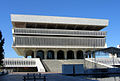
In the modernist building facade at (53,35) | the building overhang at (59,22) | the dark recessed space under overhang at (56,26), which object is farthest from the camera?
the dark recessed space under overhang at (56,26)

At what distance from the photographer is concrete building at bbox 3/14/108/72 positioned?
80.4 metres

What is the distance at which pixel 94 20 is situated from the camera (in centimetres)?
8750

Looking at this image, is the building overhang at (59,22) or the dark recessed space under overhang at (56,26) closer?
the building overhang at (59,22)

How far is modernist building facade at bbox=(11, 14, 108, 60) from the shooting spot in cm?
8031

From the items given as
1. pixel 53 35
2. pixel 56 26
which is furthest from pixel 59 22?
pixel 53 35

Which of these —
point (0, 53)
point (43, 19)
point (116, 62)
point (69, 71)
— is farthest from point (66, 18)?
point (0, 53)

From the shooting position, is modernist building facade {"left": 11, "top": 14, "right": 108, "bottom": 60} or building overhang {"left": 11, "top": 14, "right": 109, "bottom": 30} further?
building overhang {"left": 11, "top": 14, "right": 109, "bottom": 30}

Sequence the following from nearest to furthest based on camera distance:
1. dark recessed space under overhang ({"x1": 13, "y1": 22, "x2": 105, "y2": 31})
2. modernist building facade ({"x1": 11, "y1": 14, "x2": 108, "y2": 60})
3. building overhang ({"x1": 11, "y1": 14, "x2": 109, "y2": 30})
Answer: modernist building facade ({"x1": 11, "y1": 14, "x2": 108, "y2": 60}) → building overhang ({"x1": 11, "y1": 14, "x2": 109, "y2": 30}) → dark recessed space under overhang ({"x1": 13, "y1": 22, "x2": 105, "y2": 31})

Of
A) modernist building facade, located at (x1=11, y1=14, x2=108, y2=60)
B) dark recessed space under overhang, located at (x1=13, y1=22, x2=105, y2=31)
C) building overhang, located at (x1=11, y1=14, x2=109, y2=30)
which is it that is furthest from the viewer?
dark recessed space under overhang, located at (x1=13, y1=22, x2=105, y2=31)

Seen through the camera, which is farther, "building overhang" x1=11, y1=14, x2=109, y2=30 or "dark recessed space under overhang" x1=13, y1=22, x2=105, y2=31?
"dark recessed space under overhang" x1=13, y1=22, x2=105, y2=31

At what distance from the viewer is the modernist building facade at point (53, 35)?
8031cm

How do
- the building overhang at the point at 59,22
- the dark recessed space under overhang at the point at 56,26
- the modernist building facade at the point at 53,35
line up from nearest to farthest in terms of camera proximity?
the modernist building facade at the point at 53,35 → the building overhang at the point at 59,22 → the dark recessed space under overhang at the point at 56,26

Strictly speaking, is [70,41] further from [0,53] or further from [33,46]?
[0,53]

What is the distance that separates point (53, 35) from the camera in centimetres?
8281
